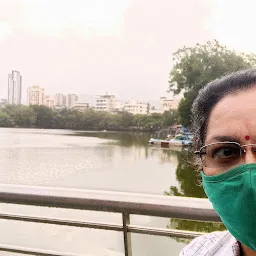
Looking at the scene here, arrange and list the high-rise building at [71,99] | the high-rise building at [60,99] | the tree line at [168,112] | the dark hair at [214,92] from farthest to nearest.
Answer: the high-rise building at [71,99], the high-rise building at [60,99], the tree line at [168,112], the dark hair at [214,92]

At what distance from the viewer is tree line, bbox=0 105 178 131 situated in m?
24.6

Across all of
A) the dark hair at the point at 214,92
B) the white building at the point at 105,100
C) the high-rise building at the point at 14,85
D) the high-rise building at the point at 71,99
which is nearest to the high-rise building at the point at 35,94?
the high-rise building at the point at 14,85

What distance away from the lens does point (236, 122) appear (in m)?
0.64

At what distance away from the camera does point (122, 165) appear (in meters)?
17.7

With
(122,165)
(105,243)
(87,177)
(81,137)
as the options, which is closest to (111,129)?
(81,137)

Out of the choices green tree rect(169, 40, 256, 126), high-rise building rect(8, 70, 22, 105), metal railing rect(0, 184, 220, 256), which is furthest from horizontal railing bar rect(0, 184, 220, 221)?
high-rise building rect(8, 70, 22, 105)

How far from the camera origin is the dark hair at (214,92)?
0.68m

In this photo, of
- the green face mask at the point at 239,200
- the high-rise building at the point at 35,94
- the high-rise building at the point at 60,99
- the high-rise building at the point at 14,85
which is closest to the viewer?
the green face mask at the point at 239,200

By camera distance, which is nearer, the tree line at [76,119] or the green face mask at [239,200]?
the green face mask at [239,200]

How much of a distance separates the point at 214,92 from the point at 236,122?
10 cm

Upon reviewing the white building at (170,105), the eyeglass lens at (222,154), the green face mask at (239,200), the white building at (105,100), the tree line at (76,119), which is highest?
the white building at (105,100)

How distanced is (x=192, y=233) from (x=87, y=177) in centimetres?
1347

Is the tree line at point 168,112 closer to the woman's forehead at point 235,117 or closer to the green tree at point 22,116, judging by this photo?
the green tree at point 22,116

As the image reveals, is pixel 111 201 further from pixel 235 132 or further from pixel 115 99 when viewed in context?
pixel 115 99
